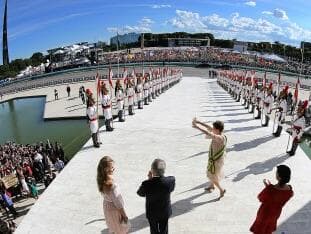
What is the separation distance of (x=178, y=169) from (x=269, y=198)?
512cm

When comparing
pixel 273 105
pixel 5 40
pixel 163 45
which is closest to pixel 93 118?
pixel 273 105

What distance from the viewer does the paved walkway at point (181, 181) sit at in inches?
309

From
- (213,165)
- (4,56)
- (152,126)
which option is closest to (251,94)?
(152,126)

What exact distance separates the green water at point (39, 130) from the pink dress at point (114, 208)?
14002 mm

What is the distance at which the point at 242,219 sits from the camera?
7.96 m

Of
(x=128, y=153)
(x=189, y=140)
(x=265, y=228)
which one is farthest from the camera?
(x=189, y=140)

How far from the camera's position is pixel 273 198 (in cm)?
577

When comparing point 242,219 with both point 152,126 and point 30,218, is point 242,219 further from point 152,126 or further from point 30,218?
point 152,126

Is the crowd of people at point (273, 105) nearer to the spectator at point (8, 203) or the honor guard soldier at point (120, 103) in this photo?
the honor guard soldier at point (120, 103)

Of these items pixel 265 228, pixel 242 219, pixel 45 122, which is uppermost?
pixel 265 228

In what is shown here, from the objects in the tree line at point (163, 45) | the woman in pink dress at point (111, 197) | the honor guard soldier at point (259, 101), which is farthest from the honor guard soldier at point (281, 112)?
the tree line at point (163, 45)

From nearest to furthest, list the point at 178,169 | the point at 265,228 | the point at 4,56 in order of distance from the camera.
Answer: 1. the point at 265,228
2. the point at 178,169
3. the point at 4,56

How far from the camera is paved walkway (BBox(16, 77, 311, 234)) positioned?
7840mm

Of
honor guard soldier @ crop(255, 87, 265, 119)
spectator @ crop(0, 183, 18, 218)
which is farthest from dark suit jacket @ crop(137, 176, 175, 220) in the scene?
honor guard soldier @ crop(255, 87, 265, 119)
